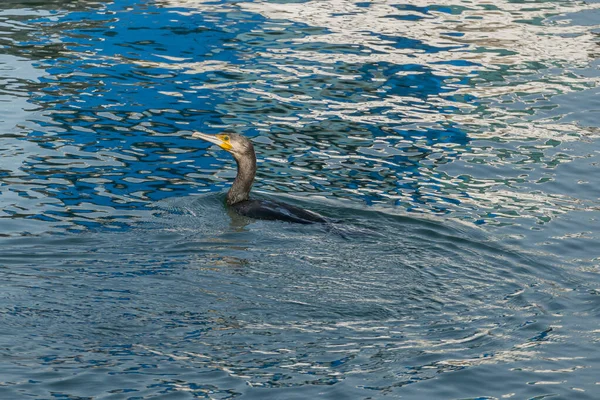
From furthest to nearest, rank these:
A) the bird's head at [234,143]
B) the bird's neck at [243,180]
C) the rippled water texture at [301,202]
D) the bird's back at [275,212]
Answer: the bird's head at [234,143] → the bird's neck at [243,180] → the bird's back at [275,212] → the rippled water texture at [301,202]

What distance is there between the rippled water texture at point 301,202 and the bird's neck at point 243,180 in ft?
1.00

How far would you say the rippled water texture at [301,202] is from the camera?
708 cm

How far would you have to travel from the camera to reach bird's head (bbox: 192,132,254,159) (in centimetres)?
1098

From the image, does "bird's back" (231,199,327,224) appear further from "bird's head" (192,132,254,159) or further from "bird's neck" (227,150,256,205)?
"bird's head" (192,132,254,159)

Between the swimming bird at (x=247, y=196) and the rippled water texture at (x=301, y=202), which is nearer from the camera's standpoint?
the rippled water texture at (x=301, y=202)

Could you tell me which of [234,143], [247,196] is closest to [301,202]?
[247,196]

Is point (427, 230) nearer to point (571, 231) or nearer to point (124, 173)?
point (571, 231)

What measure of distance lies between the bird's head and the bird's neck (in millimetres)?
51

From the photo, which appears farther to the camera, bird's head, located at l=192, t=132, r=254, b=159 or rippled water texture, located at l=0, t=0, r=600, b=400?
bird's head, located at l=192, t=132, r=254, b=159

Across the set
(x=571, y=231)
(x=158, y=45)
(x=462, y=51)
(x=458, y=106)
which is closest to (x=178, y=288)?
(x=571, y=231)

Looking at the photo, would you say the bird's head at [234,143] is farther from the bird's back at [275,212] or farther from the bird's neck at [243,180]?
the bird's back at [275,212]

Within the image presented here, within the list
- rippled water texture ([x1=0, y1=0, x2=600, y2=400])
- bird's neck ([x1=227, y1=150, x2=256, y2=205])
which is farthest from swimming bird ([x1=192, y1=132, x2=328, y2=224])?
rippled water texture ([x1=0, y1=0, x2=600, y2=400])

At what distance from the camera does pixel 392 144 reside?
13297 millimetres

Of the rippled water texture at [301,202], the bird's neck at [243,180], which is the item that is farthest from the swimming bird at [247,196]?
the rippled water texture at [301,202]
